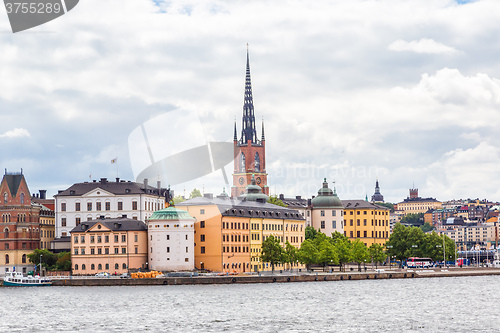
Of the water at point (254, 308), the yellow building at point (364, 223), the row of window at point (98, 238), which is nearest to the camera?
the water at point (254, 308)

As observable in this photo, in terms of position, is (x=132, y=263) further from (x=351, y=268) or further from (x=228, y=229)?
(x=351, y=268)

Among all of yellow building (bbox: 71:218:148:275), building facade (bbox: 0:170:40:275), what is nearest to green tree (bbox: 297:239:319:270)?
yellow building (bbox: 71:218:148:275)

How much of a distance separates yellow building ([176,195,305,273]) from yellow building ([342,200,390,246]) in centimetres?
3799

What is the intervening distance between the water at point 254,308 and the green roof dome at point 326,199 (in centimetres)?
6551

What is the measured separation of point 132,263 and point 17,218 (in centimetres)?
2308

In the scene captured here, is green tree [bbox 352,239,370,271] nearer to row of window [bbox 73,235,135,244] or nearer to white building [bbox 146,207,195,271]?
white building [bbox 146,207,195,271]

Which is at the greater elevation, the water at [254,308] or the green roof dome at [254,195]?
the green roof dome at [254,195]

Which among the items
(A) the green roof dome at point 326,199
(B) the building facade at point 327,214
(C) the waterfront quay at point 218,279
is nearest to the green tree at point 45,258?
(C) the waterfront quay at point 218,279

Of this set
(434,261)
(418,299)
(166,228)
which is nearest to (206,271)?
(166,228)

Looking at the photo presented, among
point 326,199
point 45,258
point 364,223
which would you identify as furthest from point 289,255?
point 364,223

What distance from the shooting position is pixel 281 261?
14525 centimetres

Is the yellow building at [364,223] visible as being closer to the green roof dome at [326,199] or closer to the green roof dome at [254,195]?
the green roof dome at [326,199]

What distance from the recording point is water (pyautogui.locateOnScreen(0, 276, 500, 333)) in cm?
7581

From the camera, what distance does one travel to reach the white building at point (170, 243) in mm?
135375
